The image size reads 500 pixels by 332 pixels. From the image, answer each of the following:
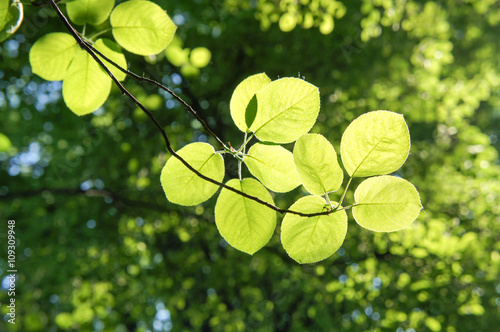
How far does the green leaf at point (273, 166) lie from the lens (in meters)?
0.43

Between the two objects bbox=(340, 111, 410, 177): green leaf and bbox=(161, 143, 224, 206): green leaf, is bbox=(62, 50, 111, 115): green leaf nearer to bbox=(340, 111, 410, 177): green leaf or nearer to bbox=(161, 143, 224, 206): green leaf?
bbox=(161, 143, 224, 206): green leaf

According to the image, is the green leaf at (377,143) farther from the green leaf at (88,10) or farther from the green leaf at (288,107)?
the green leaf at (88,10)

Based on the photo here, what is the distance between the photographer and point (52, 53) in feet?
1.72

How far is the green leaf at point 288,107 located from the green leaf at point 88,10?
31 cm

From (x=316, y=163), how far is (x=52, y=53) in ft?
1.35

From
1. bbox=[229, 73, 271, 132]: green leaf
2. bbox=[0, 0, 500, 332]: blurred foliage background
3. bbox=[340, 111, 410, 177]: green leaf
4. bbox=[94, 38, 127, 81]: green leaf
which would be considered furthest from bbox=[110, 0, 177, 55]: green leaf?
bbox=[0, 0, 500, 332]: blurred foliage background

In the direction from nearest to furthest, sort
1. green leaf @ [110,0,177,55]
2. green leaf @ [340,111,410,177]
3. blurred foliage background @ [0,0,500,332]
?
green leaf @ [340,111,410,177]
green leaf @ [110,0,177,55]
blurred foliage background @ [0,0,500,332]

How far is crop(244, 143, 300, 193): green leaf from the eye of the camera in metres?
0.43

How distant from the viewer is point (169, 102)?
303cm

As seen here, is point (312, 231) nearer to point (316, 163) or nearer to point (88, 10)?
point (316, 163)

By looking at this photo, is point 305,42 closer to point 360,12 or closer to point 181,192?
point 360,12

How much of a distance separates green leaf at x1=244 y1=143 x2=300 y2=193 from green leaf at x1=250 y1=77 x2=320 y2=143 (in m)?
0.04

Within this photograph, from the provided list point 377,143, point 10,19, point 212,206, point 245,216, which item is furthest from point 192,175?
point 212,206

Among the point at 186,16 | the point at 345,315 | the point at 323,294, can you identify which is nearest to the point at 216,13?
the point at 186,16
